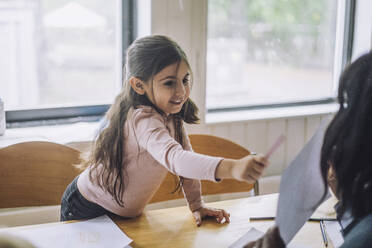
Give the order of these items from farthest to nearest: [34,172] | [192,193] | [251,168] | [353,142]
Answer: [34,172], [192,193], [251,168], [353,142]

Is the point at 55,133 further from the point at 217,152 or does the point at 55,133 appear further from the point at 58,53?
the point at 217,152

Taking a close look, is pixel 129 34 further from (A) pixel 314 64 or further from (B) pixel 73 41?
(A) pixel 314 64

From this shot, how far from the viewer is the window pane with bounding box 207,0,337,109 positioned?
7.56 ft

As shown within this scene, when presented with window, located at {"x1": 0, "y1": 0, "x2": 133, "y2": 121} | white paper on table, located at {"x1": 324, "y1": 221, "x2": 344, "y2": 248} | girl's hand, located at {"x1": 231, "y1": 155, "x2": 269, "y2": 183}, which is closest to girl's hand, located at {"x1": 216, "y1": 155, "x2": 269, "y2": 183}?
girl's hand, located at {"x1": 231, "y1": 155, "x2": 269, "y2": 183}

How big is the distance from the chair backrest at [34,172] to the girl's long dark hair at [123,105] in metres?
0.29

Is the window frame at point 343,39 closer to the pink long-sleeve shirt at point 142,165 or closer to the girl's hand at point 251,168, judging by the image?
the pink long-sleeve shirt at point 142,165

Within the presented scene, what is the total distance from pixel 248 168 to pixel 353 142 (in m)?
0.20

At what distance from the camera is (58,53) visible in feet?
6.66

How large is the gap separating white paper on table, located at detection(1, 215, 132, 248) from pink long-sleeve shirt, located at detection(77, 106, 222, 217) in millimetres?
89

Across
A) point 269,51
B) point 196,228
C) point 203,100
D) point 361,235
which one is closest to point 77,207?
point 196,228

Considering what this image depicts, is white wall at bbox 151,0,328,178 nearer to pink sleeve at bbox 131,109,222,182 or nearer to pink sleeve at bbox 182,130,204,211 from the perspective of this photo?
pink sleeve at bbox 182,130,204,211

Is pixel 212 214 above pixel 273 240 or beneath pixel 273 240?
beneath

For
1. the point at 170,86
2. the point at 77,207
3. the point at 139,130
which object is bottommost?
the point at 77,207

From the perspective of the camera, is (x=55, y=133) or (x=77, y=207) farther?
(x=55, y=133)
